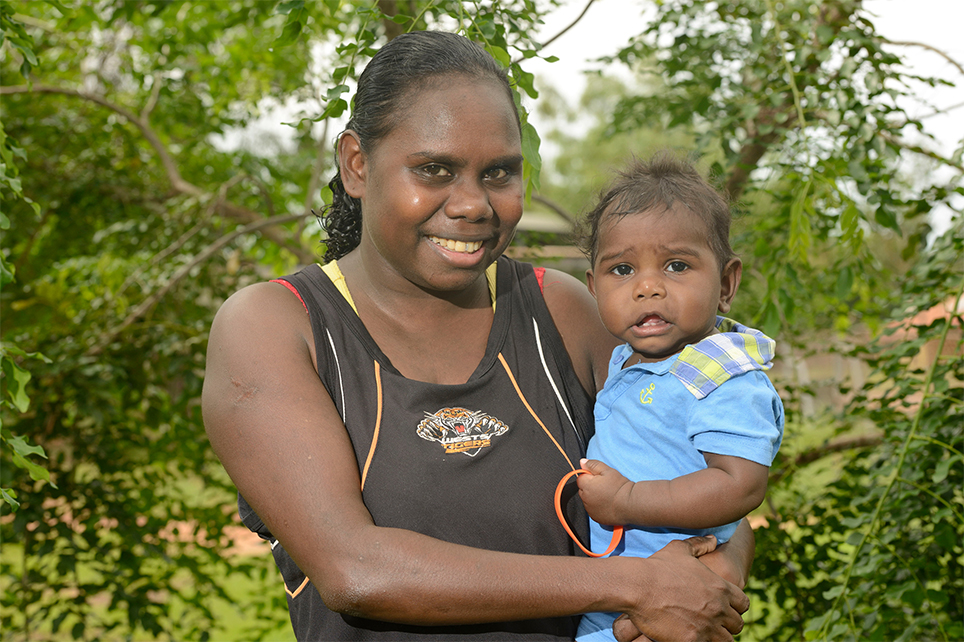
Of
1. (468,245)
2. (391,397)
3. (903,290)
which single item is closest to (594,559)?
(391,397)

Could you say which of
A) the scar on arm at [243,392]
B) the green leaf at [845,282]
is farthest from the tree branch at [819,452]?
the scar on arm at [243,392]

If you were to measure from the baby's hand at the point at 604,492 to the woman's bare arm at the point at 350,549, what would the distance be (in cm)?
14

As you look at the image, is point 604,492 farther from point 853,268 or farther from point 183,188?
point 183,188

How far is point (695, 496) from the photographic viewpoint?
1.59m

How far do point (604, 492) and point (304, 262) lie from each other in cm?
295

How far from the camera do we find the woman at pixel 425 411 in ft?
4.81

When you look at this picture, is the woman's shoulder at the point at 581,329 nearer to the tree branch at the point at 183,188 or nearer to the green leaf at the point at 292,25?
the green leaf at the point at 292,25

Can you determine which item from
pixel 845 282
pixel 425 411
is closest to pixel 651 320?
pixel 425 411

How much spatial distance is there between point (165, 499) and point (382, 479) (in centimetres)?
285

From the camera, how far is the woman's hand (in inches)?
60.7

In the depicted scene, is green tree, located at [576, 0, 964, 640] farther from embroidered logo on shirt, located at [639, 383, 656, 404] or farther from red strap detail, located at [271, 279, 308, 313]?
red strap detail, located at [271, 279, 308, 313]

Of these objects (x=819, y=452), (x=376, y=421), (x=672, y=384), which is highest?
(x=672, y=384)

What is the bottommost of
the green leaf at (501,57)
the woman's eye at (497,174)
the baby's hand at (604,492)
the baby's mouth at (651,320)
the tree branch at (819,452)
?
the tree branch at (819,452)

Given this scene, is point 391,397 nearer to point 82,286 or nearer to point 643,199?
point 643,199
